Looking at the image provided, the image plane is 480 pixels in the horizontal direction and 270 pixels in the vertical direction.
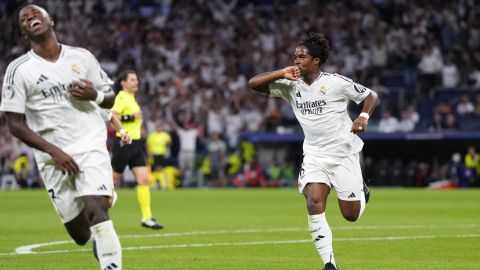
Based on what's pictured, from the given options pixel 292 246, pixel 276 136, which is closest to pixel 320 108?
pixel 292 246

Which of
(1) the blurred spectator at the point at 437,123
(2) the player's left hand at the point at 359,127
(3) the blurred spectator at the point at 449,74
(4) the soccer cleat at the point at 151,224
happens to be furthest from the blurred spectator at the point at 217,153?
(2) the player's left hand at the point at 359,127

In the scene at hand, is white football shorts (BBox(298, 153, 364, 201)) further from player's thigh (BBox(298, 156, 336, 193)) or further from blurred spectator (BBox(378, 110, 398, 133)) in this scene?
blurred spectator (BBox(378, 110, 398, 133))

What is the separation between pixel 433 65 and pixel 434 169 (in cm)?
382

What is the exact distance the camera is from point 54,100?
9.42 meters

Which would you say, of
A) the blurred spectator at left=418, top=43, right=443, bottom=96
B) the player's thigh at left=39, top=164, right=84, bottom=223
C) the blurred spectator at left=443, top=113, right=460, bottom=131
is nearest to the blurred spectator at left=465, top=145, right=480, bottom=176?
the blurred spectator at left=443, top=113, right=460, bottom=131

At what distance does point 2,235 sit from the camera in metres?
17.6

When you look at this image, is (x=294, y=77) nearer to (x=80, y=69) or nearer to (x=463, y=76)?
(x=80, y=69)

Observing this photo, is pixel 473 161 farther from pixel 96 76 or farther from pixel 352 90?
pixel 96 76

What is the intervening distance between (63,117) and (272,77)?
10.8 ft

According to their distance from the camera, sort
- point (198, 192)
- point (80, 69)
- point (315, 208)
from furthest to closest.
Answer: point (198, 192), point (315, 208), point (80, 69)

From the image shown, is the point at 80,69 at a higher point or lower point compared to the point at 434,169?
higher

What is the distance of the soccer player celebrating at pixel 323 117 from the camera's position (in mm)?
12211

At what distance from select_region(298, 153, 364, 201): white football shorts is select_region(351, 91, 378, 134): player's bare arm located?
57 centimetres

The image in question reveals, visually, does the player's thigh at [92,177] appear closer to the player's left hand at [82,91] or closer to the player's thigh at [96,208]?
the player's thigh at [96,208]
